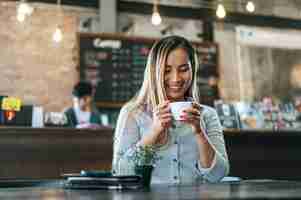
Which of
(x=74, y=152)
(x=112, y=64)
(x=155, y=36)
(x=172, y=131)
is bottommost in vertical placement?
(x=74, y=152)

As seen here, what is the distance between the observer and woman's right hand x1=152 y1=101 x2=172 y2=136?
1996 mm

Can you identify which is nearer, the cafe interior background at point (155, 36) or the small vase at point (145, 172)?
the small vase at point (145, 172)

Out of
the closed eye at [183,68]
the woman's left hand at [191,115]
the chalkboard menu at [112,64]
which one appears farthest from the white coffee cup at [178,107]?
the chalkboard menu at [112,64]

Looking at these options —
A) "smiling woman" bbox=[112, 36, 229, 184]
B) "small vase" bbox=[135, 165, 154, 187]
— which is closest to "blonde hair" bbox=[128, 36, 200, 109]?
"smiling woman" bbox=[112, 36, 229, 184]

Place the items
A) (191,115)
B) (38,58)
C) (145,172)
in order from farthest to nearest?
(38,58) → (191,115) → (145,172)

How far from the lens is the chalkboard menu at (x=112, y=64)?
6.46 metres

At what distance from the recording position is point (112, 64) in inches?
259

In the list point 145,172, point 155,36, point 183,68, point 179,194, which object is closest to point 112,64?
point 155,36

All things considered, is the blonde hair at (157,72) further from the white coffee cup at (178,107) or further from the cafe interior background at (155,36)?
the cafe interior background at (155,36)

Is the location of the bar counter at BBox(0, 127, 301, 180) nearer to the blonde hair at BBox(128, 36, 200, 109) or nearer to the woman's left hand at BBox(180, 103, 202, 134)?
the blonde hair at BBox(128, 36, 200, 109)

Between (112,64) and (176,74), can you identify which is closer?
(176,74)

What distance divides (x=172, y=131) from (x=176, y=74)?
0.25 metres

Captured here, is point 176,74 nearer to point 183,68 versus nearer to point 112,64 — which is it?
point 183,68

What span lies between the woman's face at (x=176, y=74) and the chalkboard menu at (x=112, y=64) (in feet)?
13.8
